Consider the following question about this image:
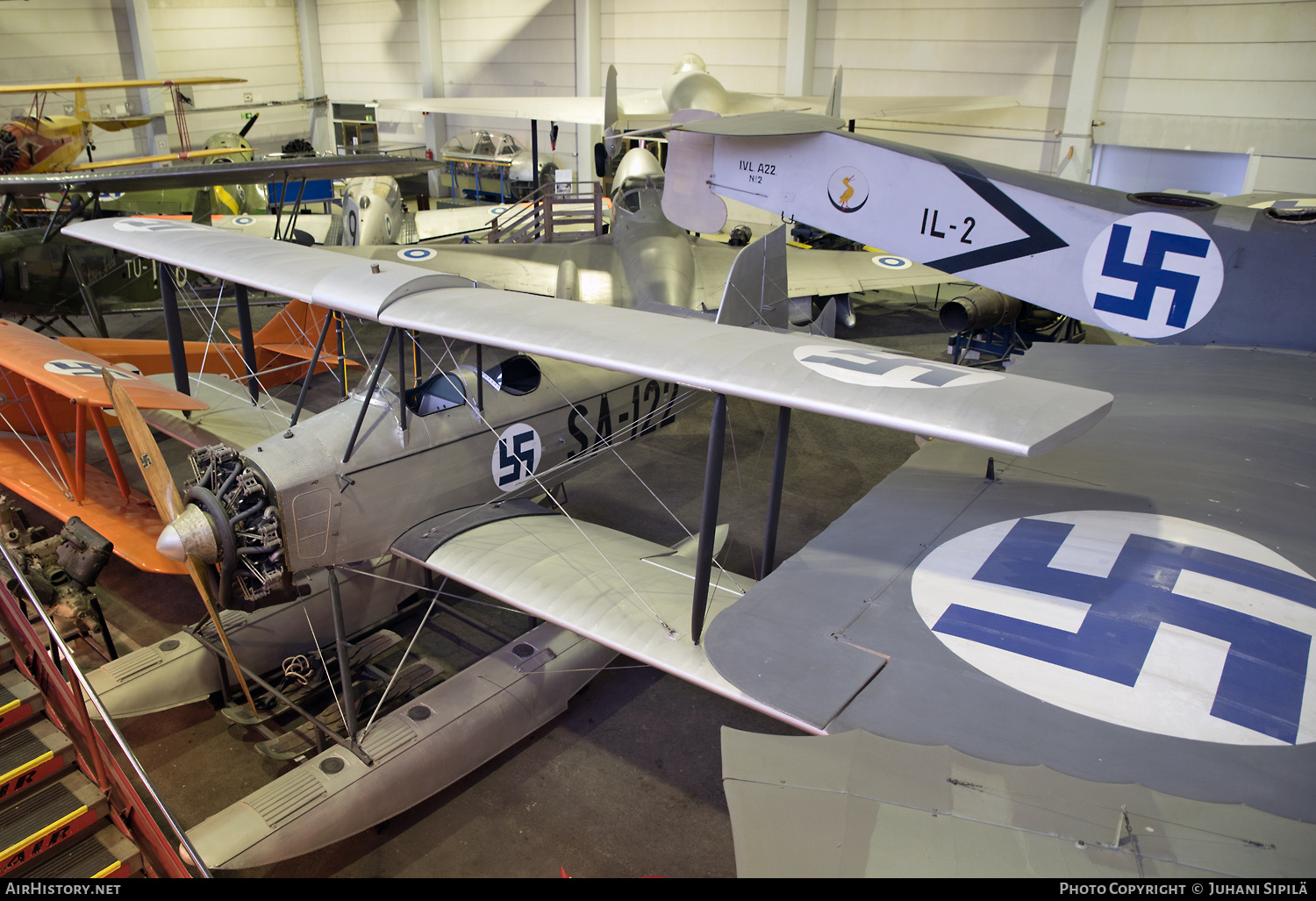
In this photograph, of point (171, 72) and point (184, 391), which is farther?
point (171, 72)

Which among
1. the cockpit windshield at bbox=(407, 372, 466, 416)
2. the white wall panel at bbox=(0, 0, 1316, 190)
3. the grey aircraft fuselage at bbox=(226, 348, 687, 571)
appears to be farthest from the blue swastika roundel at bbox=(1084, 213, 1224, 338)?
the white wall panel at bbox=(0, 0, 1316, 190)

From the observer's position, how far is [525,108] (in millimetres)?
17047

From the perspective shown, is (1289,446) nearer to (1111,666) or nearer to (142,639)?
(1111,666)

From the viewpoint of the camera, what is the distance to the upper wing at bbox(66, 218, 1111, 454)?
9.64 ft

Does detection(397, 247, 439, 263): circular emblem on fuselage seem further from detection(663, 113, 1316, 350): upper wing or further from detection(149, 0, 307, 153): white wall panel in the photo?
detection(149, 0, 307, 153): white wall panel

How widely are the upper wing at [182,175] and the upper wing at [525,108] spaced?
7109mm

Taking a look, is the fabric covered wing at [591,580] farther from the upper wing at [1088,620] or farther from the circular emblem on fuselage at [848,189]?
the circular emblem on fuselage at [848,189]

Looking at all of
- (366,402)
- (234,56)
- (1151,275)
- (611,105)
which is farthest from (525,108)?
(234,56)

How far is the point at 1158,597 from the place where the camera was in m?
3.16

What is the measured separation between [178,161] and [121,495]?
452 inches

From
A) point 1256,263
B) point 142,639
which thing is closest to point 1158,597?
point 1256,263

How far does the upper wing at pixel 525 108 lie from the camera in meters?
16.5

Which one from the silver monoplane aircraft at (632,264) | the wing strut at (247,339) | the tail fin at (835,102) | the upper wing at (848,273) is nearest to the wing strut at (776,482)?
the wing strut at (247,339)

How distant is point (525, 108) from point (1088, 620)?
54.7 feet
